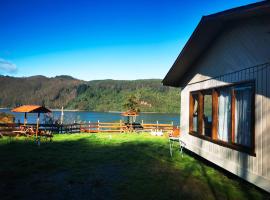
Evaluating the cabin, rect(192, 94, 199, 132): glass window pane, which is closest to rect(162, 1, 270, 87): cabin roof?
the cabin

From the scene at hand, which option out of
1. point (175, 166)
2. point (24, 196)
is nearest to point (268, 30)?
point (175, 166)

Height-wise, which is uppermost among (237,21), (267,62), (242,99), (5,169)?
(237,21)

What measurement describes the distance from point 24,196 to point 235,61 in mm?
7412

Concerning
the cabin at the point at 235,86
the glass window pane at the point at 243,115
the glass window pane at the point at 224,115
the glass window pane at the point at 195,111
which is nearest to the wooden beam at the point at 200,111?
the cabin at the point at 235,86

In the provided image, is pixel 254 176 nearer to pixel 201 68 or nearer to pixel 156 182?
pixel 156 182

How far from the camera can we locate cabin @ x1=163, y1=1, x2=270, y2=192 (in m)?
6.36

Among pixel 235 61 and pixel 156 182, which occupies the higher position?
pixel 235 61

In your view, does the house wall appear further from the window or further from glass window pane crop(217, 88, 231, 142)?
glass window pane crop(217, 88, 231, 142)

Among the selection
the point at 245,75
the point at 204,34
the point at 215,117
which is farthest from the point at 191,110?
the point at 245,75

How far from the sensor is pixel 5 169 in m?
8.98

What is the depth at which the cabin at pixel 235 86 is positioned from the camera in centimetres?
636

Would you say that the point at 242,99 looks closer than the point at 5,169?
Yes

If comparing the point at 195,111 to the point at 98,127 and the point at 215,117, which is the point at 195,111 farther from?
the point at 98,127

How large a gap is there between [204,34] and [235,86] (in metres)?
2.55
